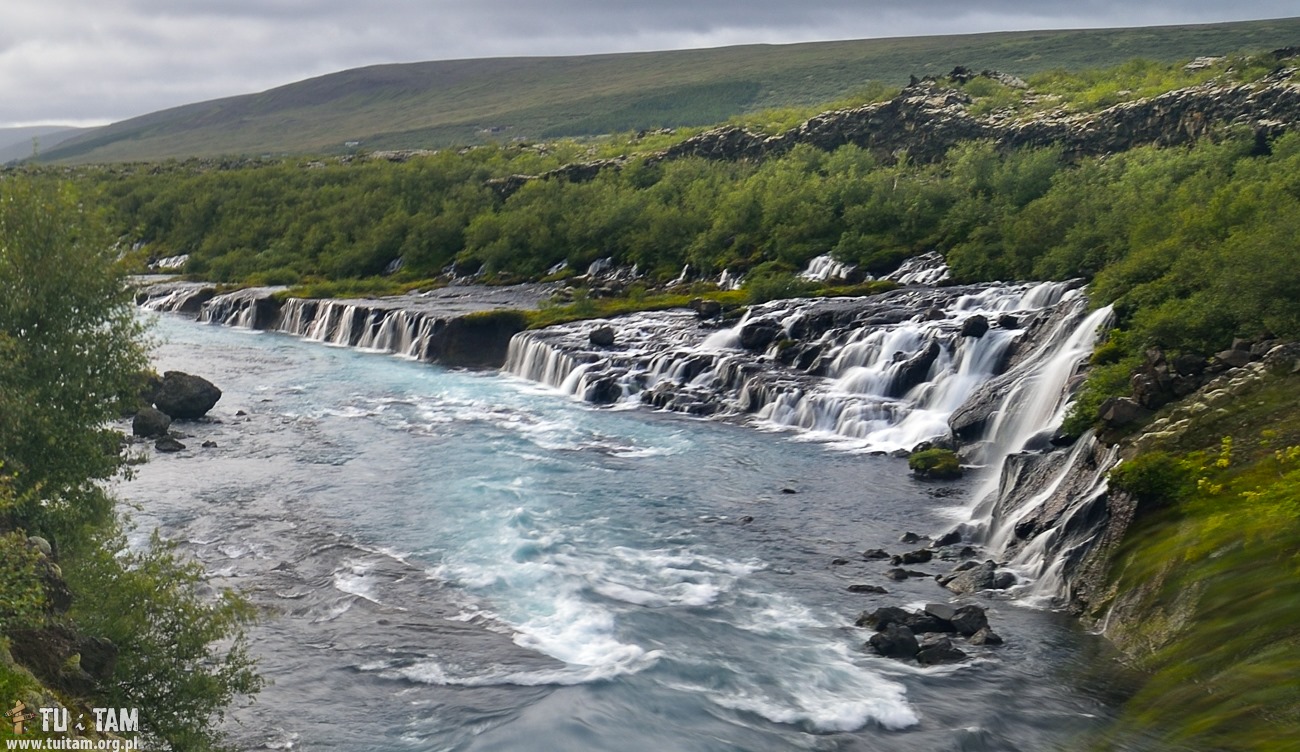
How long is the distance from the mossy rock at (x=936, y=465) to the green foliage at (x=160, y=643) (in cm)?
2534

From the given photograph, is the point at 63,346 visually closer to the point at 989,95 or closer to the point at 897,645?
the point at 897,645

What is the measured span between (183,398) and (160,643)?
1413 inches

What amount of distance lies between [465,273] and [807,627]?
7939 cm

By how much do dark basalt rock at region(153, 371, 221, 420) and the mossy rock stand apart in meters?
33.4

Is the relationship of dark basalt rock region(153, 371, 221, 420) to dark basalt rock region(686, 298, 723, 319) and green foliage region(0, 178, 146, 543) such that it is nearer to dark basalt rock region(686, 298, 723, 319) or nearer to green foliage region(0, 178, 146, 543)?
green foliage region(0, 178, 146, 543)

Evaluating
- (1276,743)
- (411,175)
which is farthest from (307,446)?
(411,175)

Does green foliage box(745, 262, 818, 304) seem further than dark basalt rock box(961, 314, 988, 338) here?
Yes

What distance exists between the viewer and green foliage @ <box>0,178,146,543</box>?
1037 inches

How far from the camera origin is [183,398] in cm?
5428

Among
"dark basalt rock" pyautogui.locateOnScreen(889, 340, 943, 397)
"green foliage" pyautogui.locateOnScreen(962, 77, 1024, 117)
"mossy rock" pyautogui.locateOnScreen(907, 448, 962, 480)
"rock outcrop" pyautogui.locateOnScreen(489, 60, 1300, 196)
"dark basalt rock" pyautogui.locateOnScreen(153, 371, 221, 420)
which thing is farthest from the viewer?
"green foliage" pyautogui.locateOnScreen(962, 77, 1024, 117)

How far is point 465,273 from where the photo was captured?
10275 cm

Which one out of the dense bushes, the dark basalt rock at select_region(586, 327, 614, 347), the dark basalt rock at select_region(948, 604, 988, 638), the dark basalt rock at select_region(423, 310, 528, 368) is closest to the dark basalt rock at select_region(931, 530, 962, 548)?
the dark basalt rock at select_region(948, 604, 988, 638)

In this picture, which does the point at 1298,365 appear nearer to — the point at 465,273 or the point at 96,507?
the point at 96,507

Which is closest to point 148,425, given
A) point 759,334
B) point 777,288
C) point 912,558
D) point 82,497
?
point 82,497
